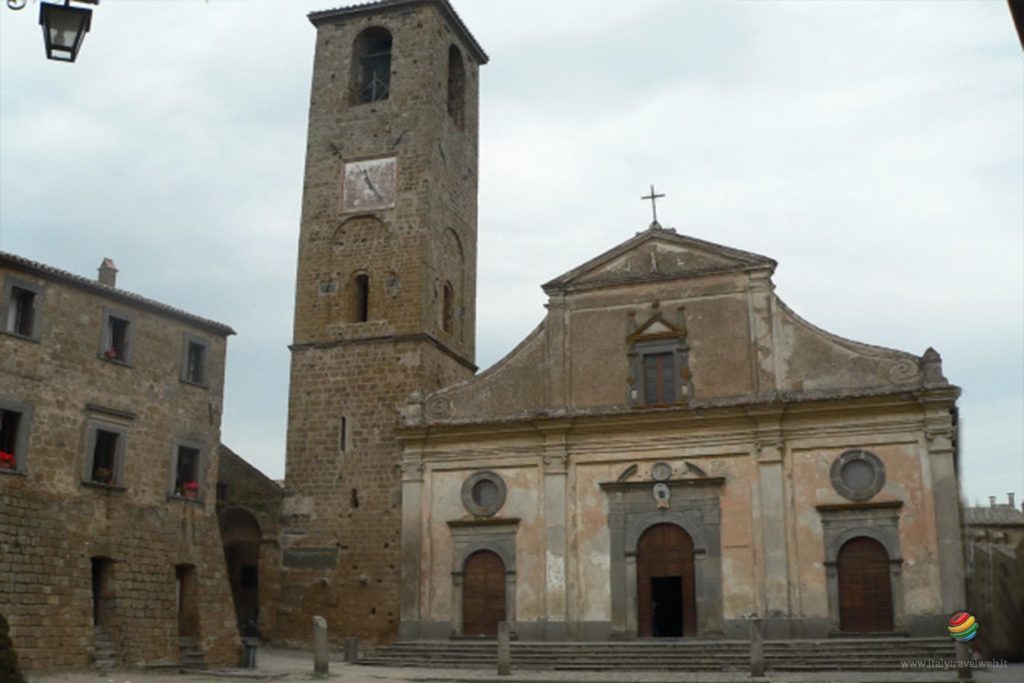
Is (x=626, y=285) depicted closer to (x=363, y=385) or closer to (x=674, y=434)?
(x=674, y=434)

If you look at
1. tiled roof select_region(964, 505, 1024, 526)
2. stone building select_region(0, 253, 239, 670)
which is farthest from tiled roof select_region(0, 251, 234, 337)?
tiled roof select_region(964, 505, 1024, 526)

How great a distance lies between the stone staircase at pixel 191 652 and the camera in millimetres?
23453

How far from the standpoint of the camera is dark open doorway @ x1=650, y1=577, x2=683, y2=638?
24.2 metres

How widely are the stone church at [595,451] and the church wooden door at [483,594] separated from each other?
0.17 feet

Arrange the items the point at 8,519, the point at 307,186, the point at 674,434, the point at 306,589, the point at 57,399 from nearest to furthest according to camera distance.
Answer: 1. the point at 8,519
2. the point at 57,399
3. the point at 674,434
4. the point at 306,589
5. the point at 307,186

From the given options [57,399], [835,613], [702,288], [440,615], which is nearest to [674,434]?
[702,288]

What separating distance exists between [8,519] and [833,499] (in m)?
16.3

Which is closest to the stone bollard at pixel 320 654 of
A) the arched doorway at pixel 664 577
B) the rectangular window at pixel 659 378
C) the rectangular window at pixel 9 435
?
the rectangular window at pixel 9 435

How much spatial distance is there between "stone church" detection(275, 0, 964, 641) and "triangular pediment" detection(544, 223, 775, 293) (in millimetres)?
52

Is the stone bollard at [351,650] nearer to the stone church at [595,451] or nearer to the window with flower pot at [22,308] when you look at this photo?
the stone church at [595,451]

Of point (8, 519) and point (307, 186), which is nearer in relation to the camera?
point (8, 519)

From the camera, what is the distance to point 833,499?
23.0m

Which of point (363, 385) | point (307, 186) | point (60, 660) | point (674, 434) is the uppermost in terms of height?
point (307, 186)

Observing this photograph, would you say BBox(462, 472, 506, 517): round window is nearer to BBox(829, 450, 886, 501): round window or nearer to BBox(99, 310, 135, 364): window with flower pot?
BBox(829, 450, 886, 501): round window
